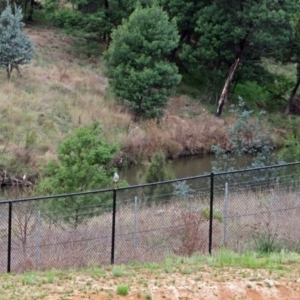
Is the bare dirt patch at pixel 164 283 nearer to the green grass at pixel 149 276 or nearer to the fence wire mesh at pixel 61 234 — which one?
the green grass at pixel 149 276

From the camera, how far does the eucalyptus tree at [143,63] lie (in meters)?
42.0

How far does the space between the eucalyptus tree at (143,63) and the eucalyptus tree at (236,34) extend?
4378 millimetres

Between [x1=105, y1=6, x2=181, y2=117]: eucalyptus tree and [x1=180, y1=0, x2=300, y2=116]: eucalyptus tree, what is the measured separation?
4.38 metres

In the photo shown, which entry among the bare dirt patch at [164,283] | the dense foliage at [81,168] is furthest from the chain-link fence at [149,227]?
the bare dirt patch at [164,283]

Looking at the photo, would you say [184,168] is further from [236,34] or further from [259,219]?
[259,219]

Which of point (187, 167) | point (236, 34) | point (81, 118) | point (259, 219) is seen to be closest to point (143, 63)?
point (81, 118)

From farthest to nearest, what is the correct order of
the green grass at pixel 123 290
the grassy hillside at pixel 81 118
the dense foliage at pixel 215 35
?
1. the dense foliage at pixel 215 35
2. the grassy hillside at pixel 81 118
3. the green grass at pixel 123 290

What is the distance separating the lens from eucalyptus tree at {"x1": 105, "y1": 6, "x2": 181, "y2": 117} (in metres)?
42.0

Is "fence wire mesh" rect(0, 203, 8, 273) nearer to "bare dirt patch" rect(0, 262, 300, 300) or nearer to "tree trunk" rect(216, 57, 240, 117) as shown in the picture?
"bare dirt patch" rect(0, 262, 300, 300)

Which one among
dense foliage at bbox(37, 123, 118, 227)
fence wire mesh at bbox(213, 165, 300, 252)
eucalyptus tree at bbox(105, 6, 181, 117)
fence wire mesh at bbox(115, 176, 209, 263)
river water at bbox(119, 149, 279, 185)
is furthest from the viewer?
eucalyptus tree at bbox(105, 6, 181, 117)

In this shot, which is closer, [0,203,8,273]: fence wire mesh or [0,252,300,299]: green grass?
[0,252,300,299]: green grass

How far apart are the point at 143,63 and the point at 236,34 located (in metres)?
7.15

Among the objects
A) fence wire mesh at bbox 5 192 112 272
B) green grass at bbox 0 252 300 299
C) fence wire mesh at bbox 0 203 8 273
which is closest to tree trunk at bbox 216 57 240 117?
fence wire mesh at bbox 0 203 8 273

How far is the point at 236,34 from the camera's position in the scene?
149 ft
